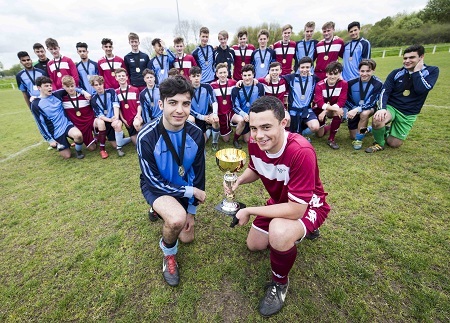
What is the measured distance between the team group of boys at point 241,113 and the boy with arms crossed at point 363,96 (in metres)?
0.02

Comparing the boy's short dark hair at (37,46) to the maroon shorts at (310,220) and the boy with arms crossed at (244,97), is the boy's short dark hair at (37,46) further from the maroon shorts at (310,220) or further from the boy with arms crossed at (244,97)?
the maroon shorts at (310,220)

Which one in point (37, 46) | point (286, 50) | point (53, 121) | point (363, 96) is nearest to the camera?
point (363, 96)

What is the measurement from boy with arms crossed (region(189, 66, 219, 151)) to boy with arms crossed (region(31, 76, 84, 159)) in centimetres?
274

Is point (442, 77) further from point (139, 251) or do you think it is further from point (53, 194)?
point (53, 194)

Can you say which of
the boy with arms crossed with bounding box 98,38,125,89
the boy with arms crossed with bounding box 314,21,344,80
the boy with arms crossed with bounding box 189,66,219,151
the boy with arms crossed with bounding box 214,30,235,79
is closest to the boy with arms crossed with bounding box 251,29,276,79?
the boy with arms crossed with bounding box 214,30,235,79

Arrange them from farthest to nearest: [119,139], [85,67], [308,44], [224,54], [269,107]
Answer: [224,54] < [85,67] < [308,44] < [119,139] < [269,107]

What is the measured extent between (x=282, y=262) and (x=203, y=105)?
14.1 feet

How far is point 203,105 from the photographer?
547cm

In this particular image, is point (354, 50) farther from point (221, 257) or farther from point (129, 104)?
point (221, 257)

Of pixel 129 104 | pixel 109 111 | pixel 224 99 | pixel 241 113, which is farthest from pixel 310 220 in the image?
pixel 109 111

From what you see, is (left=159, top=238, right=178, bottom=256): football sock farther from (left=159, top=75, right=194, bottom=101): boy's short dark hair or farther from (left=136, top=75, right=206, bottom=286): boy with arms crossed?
(left=159, top=75, right=194, bottom=101): boy's short dark hair

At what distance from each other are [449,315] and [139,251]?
291 cm

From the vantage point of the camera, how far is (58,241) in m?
2.81

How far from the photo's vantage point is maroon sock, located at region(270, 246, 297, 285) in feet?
6.18
